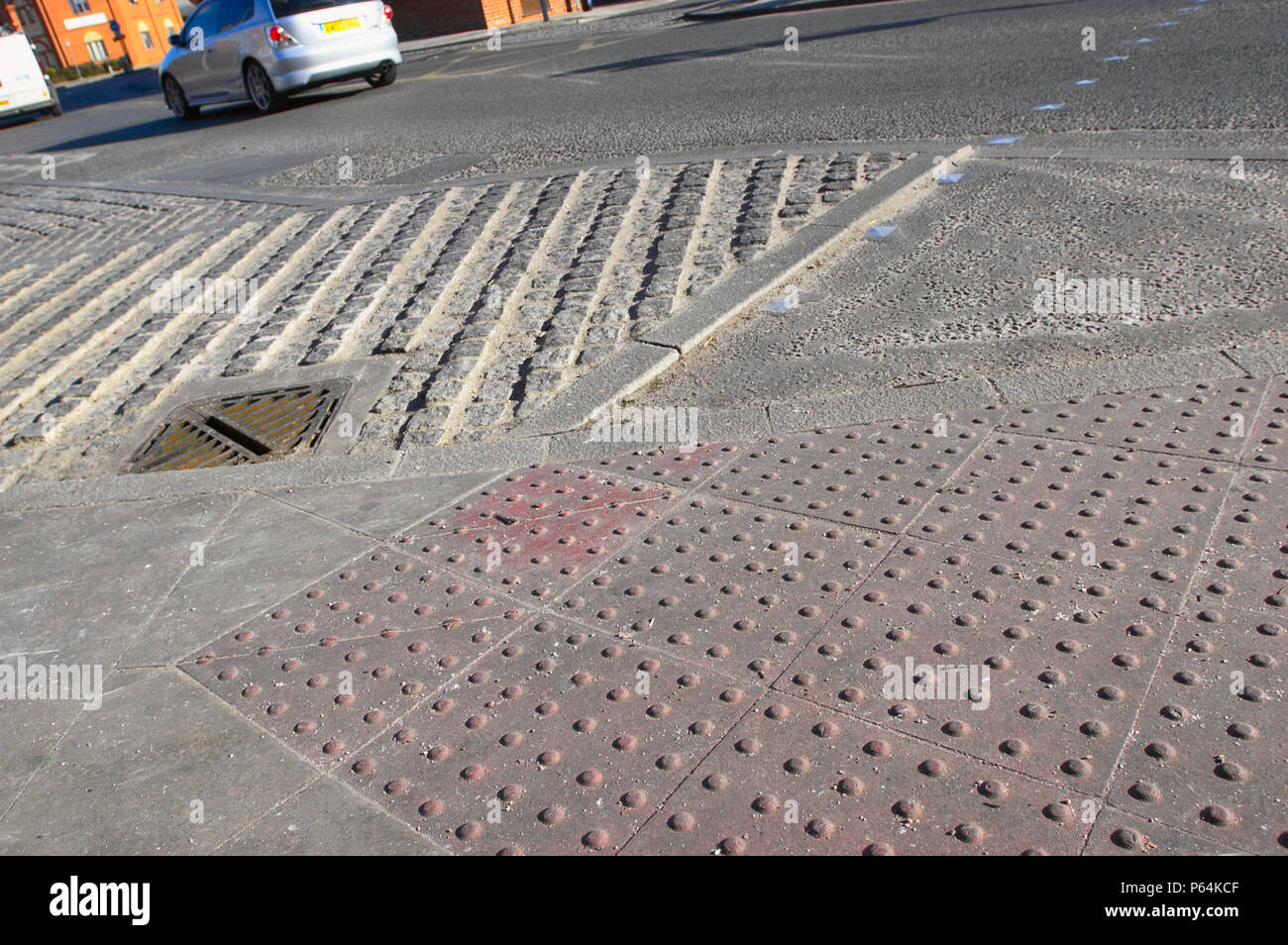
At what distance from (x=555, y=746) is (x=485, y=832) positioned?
1.08ft

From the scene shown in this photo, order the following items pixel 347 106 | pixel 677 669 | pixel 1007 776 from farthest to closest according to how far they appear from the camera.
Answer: pixel 347 106 → pixel 677 669 → pixel 1007 776

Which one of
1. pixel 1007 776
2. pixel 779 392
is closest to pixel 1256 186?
pixel 779 392

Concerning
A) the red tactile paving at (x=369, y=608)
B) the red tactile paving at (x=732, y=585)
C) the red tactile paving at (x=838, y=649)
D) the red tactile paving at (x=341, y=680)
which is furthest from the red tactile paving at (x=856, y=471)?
the red tactile paving at (x=341, y=680)

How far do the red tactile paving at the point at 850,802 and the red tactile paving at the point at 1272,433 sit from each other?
1.74 m

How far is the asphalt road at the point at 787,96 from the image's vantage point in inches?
340

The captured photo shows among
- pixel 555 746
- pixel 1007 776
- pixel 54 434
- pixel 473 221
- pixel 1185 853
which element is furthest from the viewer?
pixel 473 221

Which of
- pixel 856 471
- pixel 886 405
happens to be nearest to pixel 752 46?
pixel 886 405

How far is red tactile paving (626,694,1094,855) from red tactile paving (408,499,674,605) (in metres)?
1.07

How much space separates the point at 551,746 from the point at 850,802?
0.81 meters

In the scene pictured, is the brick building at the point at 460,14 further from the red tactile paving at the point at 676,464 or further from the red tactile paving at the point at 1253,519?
the red tactile paving at the point at 1253,519

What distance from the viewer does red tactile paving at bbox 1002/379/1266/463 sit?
143 inches

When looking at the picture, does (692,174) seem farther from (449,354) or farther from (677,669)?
(677,669)

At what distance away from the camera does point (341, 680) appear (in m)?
3.16

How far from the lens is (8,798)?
112 inches
